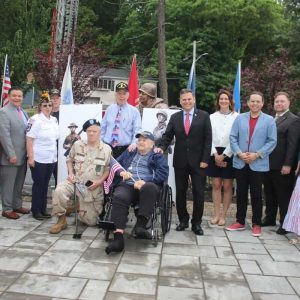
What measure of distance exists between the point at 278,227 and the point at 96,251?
2.66 meters

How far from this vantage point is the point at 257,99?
5555 mm


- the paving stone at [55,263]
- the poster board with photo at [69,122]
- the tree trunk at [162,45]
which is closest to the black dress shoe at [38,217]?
the poster board with photo at [69,122]

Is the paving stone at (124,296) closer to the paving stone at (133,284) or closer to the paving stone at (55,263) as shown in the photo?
the paving stone at (133,284)

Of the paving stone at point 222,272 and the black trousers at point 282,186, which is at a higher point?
the black trousers at point 282,186

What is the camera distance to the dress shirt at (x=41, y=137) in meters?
5.87

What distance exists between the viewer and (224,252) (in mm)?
4879

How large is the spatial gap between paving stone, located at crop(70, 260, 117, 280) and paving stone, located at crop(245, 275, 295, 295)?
4.10ft

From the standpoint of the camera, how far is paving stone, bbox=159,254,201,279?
413cm

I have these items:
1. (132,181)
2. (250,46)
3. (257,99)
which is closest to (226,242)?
(132,181)

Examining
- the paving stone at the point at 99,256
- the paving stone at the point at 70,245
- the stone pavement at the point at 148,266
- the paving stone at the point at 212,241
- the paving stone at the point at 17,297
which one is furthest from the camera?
the paving stone at the point at 212,241

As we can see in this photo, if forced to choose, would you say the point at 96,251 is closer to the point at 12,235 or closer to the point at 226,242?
the point at 12,235

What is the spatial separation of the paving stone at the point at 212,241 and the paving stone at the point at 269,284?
103 cm

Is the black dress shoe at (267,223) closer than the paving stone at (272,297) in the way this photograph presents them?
No

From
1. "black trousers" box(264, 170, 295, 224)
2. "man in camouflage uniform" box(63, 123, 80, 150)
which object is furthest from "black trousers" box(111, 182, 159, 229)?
"man in camouflage uniform" box(63, 123, 80, 150)
